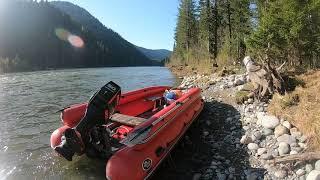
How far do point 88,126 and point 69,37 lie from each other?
5559 inches

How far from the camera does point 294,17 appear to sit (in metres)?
11.6

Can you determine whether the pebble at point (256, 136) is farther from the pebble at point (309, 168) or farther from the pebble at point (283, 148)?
the pebble at point (309, 168)

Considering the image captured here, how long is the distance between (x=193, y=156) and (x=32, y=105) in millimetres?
11152

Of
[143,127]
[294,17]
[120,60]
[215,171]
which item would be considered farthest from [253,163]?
[120,60]

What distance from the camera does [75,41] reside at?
14325 centimetres

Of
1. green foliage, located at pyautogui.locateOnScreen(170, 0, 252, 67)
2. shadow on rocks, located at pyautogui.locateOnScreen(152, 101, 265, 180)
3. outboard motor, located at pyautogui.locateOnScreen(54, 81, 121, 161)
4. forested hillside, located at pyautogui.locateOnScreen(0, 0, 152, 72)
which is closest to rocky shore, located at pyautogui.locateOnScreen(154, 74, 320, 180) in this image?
shadow on rocks, located at pyautogui.locateOnScreen(152, 101, 265, 180)

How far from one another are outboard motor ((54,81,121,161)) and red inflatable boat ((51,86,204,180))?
0.10 m

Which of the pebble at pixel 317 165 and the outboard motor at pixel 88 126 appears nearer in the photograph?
the pebble at pixel 317 165

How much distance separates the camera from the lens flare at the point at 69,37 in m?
132

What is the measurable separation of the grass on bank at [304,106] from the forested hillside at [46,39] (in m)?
94.1

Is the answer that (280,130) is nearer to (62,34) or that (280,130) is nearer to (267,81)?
(267,81)

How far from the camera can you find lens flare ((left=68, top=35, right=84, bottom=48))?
5350 inches

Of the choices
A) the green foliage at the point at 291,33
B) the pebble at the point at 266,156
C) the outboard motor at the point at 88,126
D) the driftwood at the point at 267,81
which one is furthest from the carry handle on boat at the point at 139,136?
the green foliage at the point at 291,33

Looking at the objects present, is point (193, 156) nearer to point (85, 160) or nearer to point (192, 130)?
point (192, 130)
